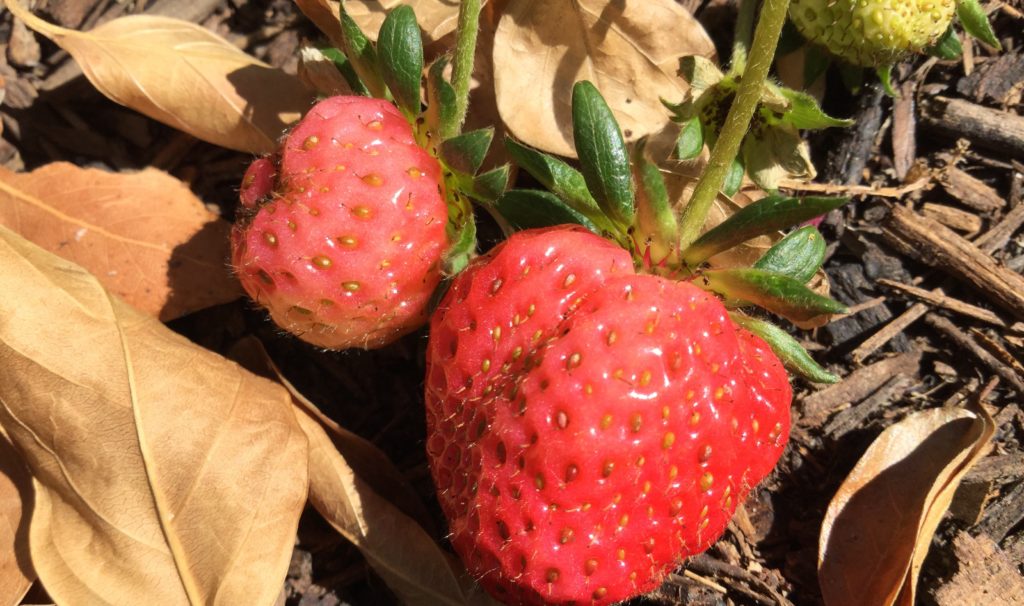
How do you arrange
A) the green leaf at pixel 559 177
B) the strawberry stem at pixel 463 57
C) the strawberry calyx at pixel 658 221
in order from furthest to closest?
1. the strawberry stem at pixel 463 57
2. the green leaf at pixel 559 177
3. the strawberry calyx at pixel 658 221

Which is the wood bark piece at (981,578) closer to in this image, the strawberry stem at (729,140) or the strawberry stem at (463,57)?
the strawberry stem at (729,140)

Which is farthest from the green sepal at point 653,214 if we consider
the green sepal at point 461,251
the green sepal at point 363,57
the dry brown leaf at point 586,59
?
the green sepal at point 363,57

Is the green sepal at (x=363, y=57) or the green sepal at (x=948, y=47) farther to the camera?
the green sepal at (x=948, y=47)

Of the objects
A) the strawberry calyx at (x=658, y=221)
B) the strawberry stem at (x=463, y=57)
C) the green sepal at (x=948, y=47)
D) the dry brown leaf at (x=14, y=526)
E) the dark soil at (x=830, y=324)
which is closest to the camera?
the strawberry calyx at (x=658, y=221)

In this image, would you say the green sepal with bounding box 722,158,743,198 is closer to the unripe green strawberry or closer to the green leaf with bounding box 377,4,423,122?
the unripe green strawberry

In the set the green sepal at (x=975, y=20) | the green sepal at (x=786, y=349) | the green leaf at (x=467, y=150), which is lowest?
the green sepal at (x=786, y=349)

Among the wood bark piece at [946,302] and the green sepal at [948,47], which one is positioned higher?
the green sepal at [948,47]

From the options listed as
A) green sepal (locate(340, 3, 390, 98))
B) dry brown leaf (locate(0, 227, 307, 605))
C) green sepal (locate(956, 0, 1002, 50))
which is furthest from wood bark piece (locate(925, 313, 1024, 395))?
dry brown leaf (locate(0, 227, 307, 605))
